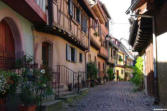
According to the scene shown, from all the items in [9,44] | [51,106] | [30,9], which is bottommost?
[51,106]

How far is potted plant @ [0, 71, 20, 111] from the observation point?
5.36 meters

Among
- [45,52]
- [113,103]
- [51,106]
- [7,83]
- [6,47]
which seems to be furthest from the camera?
[45,52]

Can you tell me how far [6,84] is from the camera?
5480 mm

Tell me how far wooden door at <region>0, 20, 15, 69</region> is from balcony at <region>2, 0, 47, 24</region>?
2.33 ft

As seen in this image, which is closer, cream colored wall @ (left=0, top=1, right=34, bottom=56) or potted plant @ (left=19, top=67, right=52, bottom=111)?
potted plant @ (left=19, top=67, right=52, bottom=111)

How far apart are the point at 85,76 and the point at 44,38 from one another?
840cm

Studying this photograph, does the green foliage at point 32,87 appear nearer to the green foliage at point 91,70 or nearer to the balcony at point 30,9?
the balcony at point 30,9

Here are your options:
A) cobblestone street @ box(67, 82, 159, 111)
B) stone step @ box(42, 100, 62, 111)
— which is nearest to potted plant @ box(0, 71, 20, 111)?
stone step @ box(42, 100, 62, 111)

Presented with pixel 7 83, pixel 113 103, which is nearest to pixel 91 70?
pixel 113 103

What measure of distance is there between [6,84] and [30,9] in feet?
9.65

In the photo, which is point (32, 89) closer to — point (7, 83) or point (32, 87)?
point (32, 87)

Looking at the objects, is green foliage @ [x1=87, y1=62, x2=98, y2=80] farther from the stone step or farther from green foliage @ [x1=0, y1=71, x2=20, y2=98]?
green foliage @ [x1=0, y1=71, x2=20, y2=98]

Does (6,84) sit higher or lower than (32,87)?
higher

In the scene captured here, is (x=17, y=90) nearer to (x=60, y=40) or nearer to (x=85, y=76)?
(x=60, y=40)
